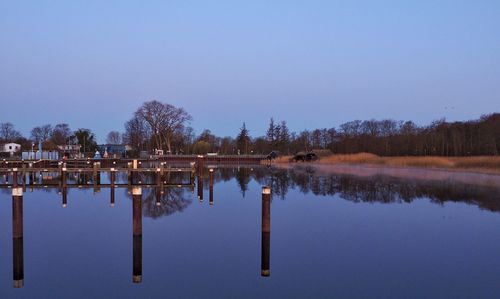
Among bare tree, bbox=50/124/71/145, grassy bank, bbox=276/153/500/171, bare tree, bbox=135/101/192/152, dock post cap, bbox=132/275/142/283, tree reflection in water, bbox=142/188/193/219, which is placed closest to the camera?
dock post cap, bbox=132/275/142/283

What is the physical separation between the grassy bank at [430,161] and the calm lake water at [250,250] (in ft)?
81.6

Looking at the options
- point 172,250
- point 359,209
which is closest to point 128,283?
point 172,250

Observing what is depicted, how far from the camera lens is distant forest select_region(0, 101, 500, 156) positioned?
71.6 m

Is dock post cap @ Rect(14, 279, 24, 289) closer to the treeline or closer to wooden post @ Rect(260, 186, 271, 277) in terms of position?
wooden post @ Rect(260, 186, 271, 277)

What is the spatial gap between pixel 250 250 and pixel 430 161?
45.9m

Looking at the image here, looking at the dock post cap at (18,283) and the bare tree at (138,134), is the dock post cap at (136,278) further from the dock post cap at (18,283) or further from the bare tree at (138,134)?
the bare tree at (138,134)

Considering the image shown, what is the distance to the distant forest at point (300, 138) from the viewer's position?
7162 cm

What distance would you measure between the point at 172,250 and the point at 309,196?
16.4 m

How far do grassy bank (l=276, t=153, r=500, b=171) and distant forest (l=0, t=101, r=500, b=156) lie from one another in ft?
27.3

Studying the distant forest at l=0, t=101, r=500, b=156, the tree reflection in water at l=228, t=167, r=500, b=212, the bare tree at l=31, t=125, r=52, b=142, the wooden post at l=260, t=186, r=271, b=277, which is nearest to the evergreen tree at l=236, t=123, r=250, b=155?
the distant forest at l=0, t=101, r=500, b=156

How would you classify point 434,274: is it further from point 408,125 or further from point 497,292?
point 408,125

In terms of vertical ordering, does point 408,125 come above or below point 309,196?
above

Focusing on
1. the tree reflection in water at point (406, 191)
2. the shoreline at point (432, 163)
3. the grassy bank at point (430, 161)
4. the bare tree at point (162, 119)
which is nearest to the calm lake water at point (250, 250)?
the tree reflection in water at point (406, 191)

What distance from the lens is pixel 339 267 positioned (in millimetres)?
12336
